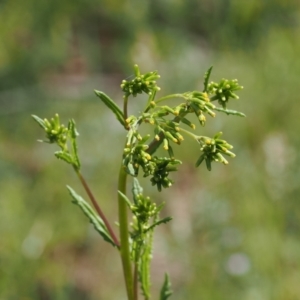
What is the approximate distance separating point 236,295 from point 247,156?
1.43 meters

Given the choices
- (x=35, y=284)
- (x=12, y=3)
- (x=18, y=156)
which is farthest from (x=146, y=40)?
(x=35, y=284)

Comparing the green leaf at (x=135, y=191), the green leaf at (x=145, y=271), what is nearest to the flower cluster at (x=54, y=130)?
the green leaf at (x=135, y=191)

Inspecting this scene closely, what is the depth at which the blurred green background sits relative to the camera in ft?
13.1

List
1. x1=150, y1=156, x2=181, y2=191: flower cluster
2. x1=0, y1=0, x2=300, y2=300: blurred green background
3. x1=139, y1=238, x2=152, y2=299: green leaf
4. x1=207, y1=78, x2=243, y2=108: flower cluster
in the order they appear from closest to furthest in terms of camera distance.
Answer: x1=150, y1=156, x2=181, y2=191: flower cluster
x1=207, y1=78, x2=243, y2=108: flower cluster
x1=139, y1=238, x2=152, y2=299: green leaf
x1=0, y1=0, x2=300, y2=300: blurred green background

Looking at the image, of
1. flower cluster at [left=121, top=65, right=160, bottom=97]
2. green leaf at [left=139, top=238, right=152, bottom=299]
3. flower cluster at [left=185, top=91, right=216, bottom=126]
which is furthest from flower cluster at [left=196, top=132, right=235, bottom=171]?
green leaf at [left=139, top=238, right=152, bottom=299]

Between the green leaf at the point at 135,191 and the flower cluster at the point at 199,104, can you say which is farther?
the green leaf at the point at 135,191

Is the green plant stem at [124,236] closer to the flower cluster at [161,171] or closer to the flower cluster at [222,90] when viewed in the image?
the flower cluster at [161,171]

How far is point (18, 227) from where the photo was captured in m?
4.36

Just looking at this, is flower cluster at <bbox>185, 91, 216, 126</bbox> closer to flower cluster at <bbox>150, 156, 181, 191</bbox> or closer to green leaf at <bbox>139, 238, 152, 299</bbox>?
flower cluster at <bbox>150, 156, 181, 191</bbox>

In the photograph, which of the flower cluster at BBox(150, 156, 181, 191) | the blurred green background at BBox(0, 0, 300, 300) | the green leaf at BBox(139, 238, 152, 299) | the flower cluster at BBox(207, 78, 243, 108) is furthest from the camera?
the blurred green background at BBox(0, 0, 300, 300)

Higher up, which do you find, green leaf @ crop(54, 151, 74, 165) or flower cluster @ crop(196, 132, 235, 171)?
green leaf @ crop(54, 151, 74, 165)

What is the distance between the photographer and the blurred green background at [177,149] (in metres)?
3.98

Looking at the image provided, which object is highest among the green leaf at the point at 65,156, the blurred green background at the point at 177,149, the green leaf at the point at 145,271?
the blurred green background at the point at 177,149

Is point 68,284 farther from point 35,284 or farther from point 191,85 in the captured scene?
point 191,85
